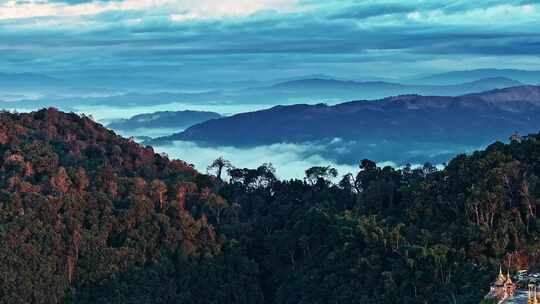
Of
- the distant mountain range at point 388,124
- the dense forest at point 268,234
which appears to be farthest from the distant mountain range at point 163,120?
the dense forest at point 268,234

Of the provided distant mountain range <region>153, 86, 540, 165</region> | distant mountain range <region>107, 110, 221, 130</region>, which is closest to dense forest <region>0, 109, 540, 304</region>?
distant mountain range <region>153, 86, 540, 165</region>

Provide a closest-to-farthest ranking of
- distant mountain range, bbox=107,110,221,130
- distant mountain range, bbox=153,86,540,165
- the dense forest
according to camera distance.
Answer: the dense forest, distant mountain range, bbox=153,86,540,165, distant mountain range, bbox=107,110,221,130

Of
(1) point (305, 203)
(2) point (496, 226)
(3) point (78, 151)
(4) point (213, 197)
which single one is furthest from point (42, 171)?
(2) point (496, 226)

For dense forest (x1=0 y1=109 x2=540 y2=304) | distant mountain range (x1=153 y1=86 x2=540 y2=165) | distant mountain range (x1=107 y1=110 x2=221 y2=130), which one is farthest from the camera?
distant mountain range (x1=107 y1=110 x2=221 y2=130)

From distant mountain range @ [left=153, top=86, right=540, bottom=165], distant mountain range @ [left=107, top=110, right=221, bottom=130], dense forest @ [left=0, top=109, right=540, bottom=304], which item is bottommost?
dense forest @ [left=0, top=109, right=540, bottom=304]

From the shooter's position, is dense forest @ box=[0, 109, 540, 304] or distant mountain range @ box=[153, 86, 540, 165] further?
distant mountain range @ box=[153, 86, 540, 165]

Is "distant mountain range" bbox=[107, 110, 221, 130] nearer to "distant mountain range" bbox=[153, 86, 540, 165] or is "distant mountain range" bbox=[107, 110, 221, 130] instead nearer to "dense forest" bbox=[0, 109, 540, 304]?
"distant mountain range" bbox=[153, 86, 540, 165]

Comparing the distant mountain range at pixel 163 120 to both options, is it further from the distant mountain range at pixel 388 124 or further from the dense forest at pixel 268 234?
the dense forest at pixel 268 234
